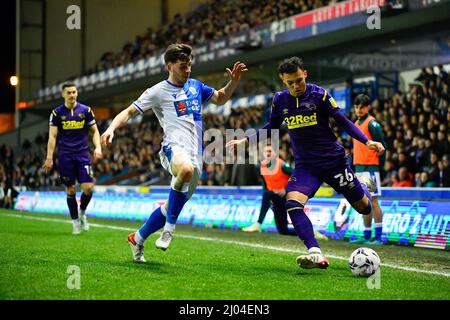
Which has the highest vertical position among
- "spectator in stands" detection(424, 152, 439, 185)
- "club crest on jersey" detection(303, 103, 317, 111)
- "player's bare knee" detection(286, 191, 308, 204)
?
"club crest on jersey" detection(303, 103, 317, 111)

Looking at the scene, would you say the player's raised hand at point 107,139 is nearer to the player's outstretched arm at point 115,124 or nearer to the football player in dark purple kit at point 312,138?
the player's outstretched arm at point 115,124

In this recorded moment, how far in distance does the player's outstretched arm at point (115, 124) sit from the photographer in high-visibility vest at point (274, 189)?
21.7 ft

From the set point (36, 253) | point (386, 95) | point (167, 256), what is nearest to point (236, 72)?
point (167, 256)

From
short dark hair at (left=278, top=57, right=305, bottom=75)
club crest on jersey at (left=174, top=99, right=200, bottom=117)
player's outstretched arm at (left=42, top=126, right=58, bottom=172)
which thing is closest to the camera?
short dark hair at (left=278, top=57, right=305, bottom=75)

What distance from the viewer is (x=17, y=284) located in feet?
20.1

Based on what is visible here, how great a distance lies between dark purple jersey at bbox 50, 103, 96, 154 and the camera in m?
12.4

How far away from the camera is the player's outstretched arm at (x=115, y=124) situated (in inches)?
282

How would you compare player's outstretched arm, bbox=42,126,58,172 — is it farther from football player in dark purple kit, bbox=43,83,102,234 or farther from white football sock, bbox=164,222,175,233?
white football sock, bbox=164,222,175,233

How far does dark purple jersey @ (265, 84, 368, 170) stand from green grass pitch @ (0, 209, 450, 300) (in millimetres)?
1212

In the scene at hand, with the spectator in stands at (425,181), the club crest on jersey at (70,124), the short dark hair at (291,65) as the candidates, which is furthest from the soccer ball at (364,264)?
the spectator in stands at (425,181)

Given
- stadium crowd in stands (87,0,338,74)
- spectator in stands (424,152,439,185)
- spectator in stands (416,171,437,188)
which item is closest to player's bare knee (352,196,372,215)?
spectator in stands (416,171,437,188)
